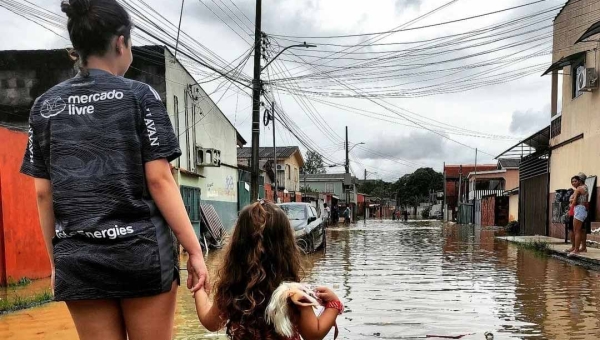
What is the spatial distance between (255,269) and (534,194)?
77.1 feet

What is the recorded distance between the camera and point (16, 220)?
31.2 ft

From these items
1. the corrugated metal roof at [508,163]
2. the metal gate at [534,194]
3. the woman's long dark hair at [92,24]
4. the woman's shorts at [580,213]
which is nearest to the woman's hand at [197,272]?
the woman's long dark hair at [92,24]

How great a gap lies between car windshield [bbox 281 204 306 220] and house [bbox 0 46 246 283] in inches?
128

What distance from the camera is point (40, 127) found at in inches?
81.0

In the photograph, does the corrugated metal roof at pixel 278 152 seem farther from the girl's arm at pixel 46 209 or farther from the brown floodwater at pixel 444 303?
the girl's arm at pixel 46 209

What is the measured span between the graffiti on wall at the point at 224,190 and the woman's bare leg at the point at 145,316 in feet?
62.7

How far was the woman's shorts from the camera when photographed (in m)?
12.2

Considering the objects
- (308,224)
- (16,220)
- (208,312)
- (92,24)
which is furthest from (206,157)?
(92,24)

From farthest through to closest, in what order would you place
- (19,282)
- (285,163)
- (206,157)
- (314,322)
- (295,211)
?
(285,163)
(206,157)
(295,211)
(19,282)
(314,322)

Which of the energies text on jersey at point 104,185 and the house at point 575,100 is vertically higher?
the house at point 575,100

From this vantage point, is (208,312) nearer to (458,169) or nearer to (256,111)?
(256,111)

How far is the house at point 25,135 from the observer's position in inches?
369

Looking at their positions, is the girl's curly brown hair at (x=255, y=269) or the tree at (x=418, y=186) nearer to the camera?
the girl's curly brown hair at (x=255, y=269)

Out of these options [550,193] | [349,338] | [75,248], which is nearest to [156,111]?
[75,248]
